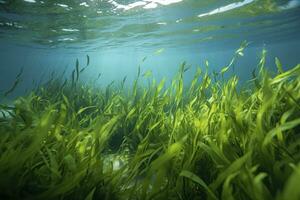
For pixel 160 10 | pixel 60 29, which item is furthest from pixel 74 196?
pixel 60 29

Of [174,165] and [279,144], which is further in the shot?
[174,165]

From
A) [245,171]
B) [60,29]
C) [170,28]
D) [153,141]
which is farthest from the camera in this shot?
[170,28]

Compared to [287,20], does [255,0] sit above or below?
above

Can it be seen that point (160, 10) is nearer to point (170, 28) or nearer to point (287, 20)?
point (170, 28)

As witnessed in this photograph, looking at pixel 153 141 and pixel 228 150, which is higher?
pixel 228 150

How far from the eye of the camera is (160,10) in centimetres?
1623

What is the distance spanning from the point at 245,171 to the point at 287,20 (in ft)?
74.3

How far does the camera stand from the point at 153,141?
13.5ft

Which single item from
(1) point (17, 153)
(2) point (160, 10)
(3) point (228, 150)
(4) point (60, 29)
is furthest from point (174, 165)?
(4) point (60, 29)

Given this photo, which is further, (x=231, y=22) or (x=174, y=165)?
(x=231, y=22)

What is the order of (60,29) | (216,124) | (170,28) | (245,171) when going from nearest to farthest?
(245,171) < (216,124) < (60,29) < (170,28)

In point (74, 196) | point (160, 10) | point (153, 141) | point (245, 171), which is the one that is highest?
point (160, 10)

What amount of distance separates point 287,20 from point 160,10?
1130 centimetres

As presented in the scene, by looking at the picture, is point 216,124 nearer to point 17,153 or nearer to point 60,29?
point 17,153
